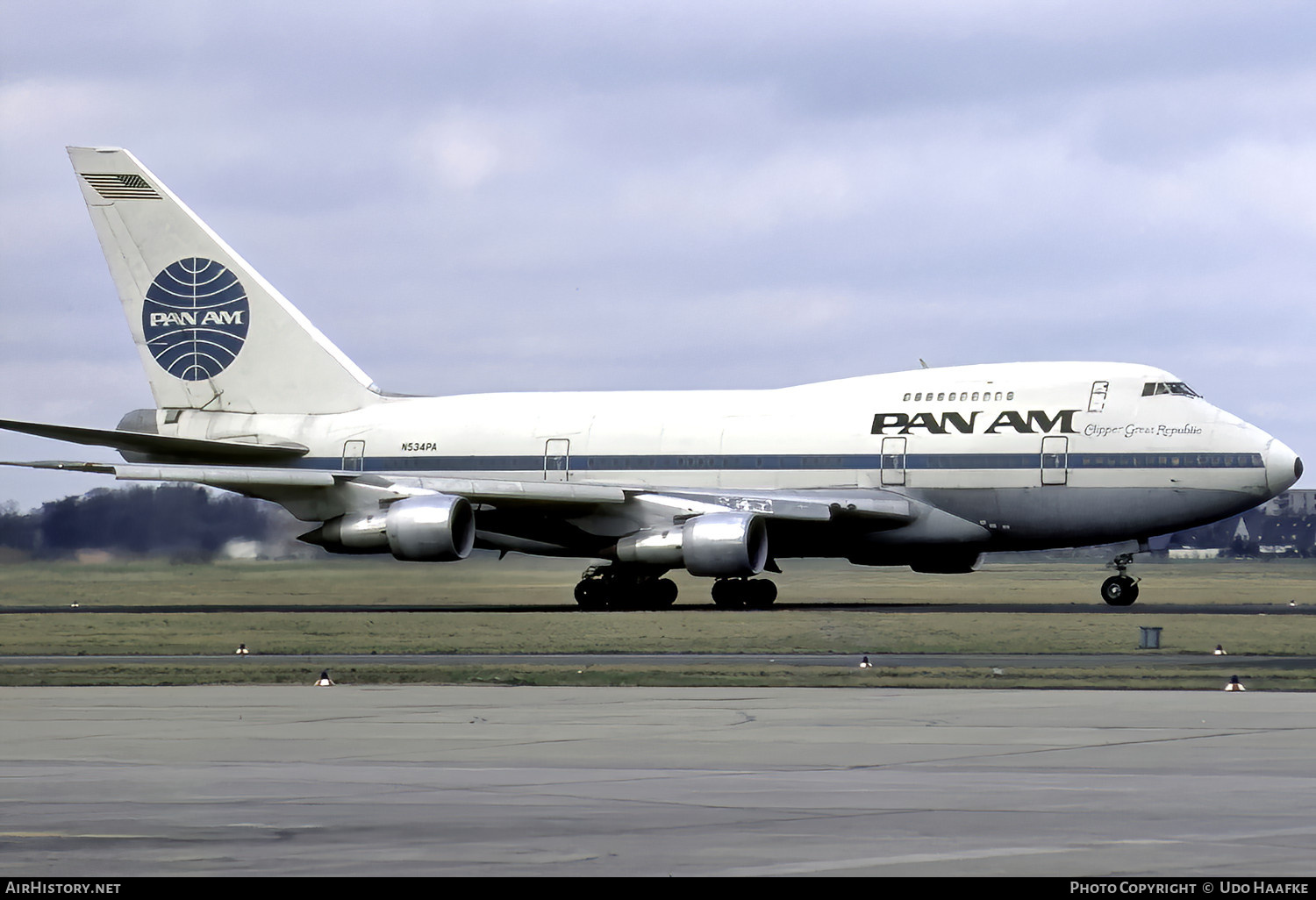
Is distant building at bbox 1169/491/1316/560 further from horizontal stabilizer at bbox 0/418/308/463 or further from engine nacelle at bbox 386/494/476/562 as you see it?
engine nacelle at bbox 386/494/476/562

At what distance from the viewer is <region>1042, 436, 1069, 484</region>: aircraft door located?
40.6 meters

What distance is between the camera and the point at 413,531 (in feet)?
132

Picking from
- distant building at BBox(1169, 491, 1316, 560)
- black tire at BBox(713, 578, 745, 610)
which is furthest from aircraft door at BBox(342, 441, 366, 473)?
distant building at BBox(1169, 491, 1316, 560)

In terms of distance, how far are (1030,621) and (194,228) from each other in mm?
27367

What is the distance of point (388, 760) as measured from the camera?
14375 mm

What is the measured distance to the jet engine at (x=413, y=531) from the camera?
40281mm

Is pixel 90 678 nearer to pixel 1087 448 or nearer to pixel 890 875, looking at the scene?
pixel 890 875

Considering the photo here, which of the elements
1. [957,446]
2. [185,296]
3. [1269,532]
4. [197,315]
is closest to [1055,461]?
[957,446]

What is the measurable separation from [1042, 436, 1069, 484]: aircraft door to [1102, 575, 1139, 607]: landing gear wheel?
118 inches

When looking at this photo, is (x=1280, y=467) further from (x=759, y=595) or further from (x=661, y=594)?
(x=661, y=594)

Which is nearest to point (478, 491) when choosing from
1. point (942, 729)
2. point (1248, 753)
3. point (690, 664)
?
point (690, 664)

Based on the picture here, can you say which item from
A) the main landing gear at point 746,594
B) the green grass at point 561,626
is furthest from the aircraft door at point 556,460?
the main landing gear at point 746,594

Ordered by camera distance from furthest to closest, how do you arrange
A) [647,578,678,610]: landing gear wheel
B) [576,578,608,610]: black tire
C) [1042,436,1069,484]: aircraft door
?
[576,578,608,610]: black tire < [647,578,678,610]: landing gear wheel < [1042,436,1069,484]: aircraft door

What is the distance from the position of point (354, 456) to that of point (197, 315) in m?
7.40
